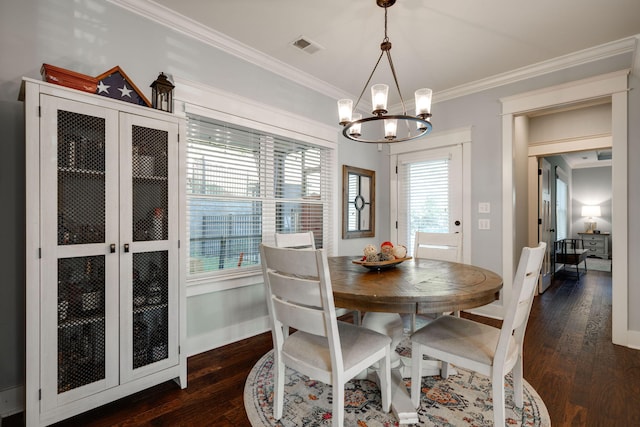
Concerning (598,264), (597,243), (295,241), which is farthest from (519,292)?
(597,243)

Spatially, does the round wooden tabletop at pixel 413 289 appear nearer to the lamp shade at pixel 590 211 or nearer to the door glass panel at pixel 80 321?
the door glass panel at pixel 80 321

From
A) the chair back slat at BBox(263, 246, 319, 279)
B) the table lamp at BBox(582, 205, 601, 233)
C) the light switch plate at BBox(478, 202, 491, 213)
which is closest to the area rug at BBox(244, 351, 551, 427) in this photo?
the chair back slat at BBox(263, 246, 319, 279)

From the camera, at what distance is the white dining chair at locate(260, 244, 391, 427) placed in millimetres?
1384

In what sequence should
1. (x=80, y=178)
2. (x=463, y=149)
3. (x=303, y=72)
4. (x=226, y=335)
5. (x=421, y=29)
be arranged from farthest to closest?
1. (x=463, y=149)
2. (x=303, y=72)
3. (x=226, y=335)
4. (x=421, y=29)
5. (x=80, y=178)

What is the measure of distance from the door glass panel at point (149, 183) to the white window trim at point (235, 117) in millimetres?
303

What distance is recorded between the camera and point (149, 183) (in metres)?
1.88

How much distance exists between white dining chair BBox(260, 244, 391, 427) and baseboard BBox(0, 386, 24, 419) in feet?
4.81

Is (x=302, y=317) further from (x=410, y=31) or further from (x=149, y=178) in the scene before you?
(x=410, y=31)

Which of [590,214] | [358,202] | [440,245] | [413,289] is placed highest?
[358,202]

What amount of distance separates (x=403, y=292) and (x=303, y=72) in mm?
2584

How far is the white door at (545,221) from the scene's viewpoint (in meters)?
4.64

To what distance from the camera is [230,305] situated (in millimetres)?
2715

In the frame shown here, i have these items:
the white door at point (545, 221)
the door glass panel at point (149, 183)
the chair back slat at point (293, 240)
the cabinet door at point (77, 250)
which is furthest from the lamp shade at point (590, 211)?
the cabinet door at point (77, 250)

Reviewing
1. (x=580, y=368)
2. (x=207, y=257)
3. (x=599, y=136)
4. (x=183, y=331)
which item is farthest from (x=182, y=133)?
(x=599, y=136)
